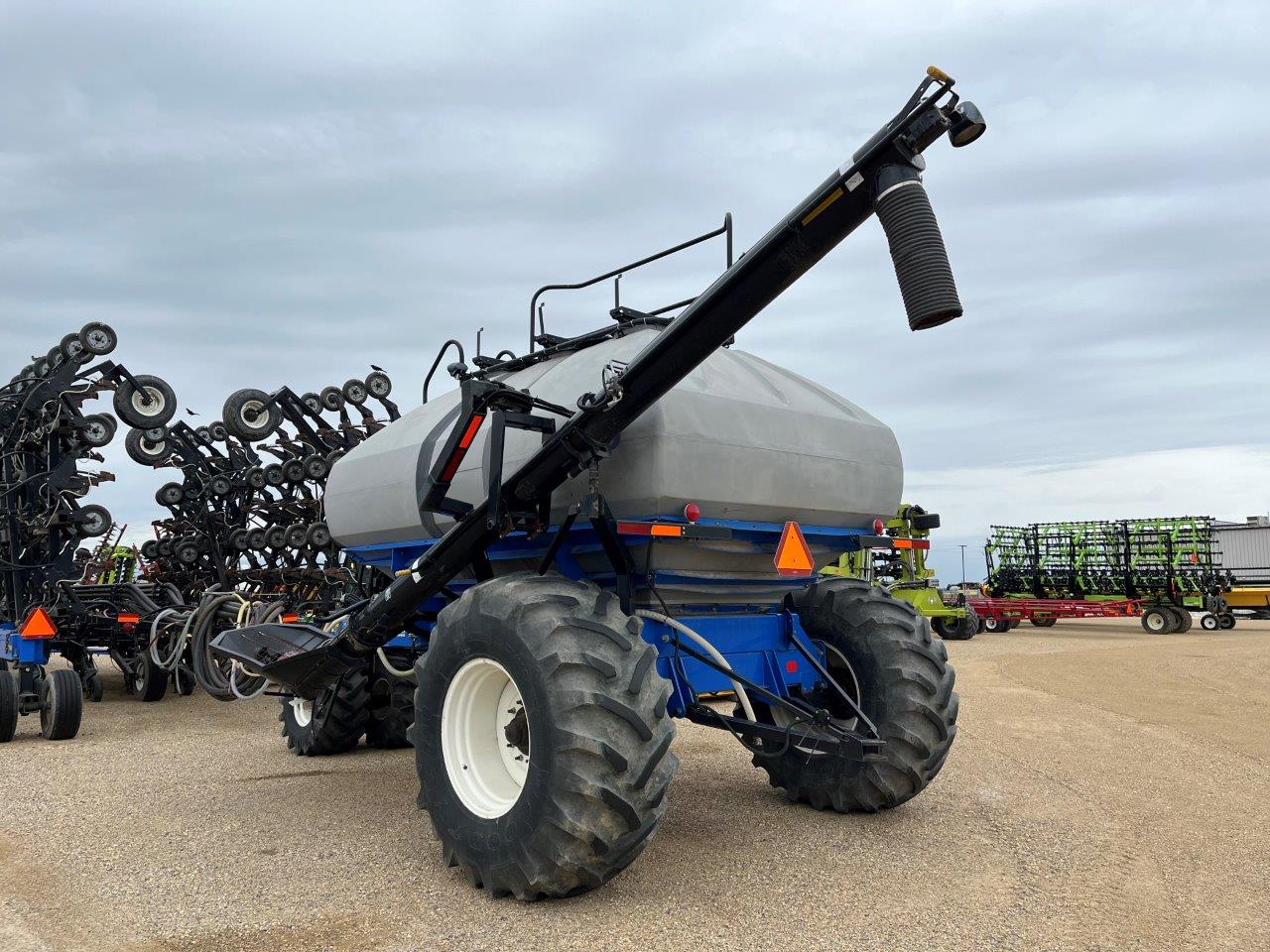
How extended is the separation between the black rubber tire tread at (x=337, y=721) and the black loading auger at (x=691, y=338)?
149 centimetres

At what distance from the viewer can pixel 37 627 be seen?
379 inches

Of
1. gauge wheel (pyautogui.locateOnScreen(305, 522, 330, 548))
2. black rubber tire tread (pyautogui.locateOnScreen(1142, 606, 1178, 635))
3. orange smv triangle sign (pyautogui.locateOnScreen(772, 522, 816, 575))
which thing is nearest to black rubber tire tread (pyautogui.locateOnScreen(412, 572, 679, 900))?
orange smv triangle sign (pyautogui.locateOnScreen(772, 522, 816, 575))

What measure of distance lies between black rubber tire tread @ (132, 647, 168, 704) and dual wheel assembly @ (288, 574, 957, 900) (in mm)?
8125

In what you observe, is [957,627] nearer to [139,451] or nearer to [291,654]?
[139,451]

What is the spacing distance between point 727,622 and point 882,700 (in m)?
0.96

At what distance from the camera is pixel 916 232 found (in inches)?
139

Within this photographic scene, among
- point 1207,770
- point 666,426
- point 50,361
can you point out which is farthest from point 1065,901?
point 50,361

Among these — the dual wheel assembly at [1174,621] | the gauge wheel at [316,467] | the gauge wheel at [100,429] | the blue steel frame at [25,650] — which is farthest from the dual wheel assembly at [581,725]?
the dual wheel assembly at [1174,621]

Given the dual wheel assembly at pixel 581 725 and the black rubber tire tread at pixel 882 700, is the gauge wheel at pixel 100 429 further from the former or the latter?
the black rubber tire tread at pixel 882 700

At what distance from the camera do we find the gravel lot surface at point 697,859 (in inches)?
159

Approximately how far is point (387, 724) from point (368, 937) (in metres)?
4.50

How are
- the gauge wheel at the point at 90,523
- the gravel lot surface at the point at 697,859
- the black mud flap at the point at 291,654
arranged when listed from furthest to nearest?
the gauge wheel at the point at 90,523, the black mud flap at the point at 291,654, the gravel lot surface at the point at 697,859

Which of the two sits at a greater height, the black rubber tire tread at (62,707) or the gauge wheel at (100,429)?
the gauge wheel at (100,429)

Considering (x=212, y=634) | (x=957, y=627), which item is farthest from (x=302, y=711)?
(x=957, y=627)
